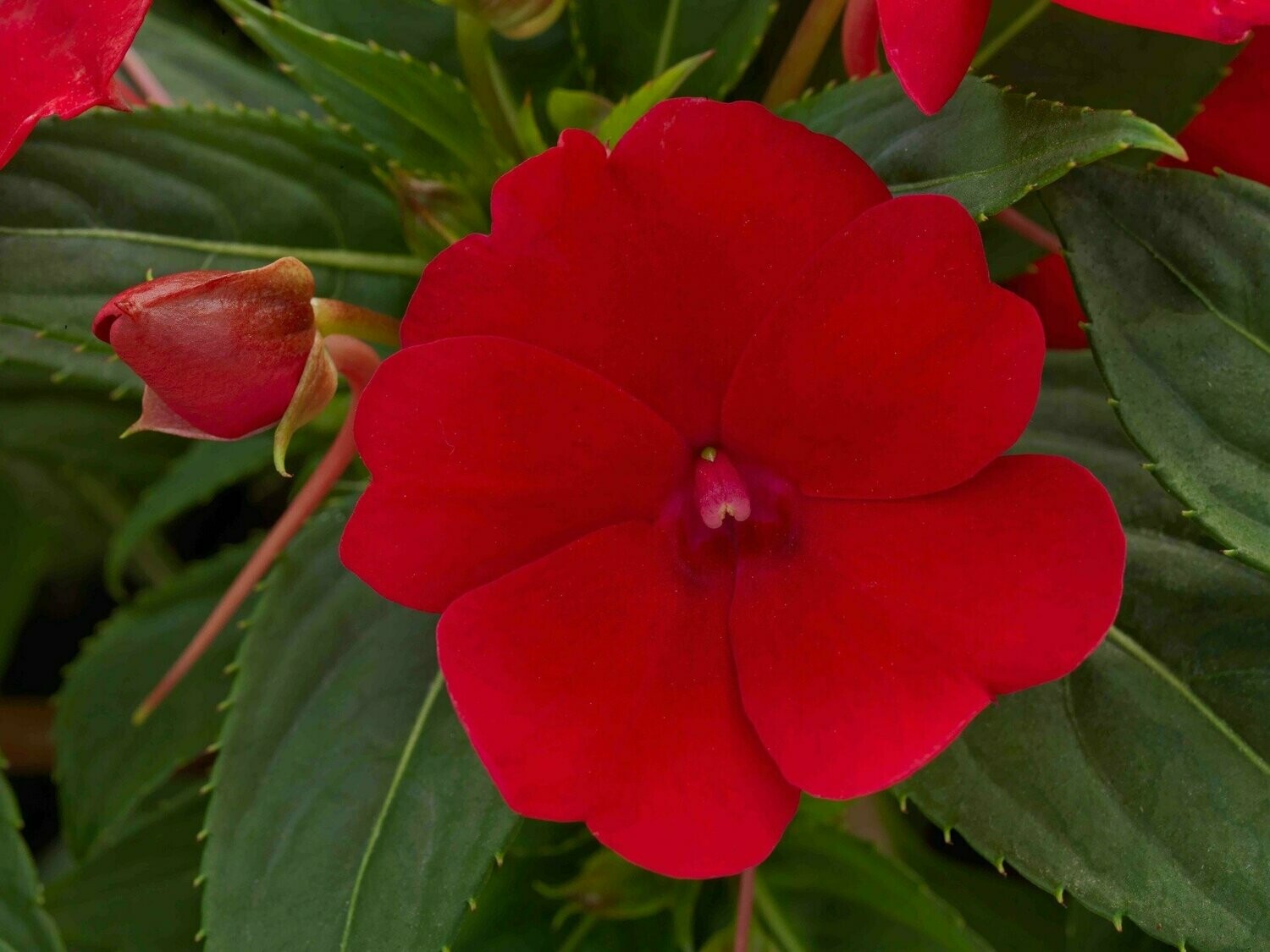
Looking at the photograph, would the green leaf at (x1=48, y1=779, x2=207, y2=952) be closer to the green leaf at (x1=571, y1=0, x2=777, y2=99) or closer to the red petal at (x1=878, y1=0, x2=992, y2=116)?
the green leaf at (x1=571, y1=0, x2=777, y2=99)

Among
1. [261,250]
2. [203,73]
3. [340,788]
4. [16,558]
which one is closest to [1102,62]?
[261,250]

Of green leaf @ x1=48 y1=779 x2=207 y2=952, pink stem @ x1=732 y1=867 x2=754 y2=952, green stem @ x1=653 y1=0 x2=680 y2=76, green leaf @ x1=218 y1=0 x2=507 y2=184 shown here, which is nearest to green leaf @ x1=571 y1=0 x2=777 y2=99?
green stem @ x1=653 y1=0 x2=680 y2=76

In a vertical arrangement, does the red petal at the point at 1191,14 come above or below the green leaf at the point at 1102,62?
above

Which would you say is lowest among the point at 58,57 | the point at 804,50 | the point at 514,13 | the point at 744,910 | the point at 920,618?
the point at 744,910

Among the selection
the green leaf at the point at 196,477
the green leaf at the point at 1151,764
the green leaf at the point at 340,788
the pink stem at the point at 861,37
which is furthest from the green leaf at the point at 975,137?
the green leaf at the point at 196,477

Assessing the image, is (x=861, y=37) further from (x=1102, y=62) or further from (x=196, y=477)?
(x=196, y=477)

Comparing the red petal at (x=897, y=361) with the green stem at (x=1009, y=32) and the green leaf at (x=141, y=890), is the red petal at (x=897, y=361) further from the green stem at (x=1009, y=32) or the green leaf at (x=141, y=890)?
the green leaf at (x=141, y=890)

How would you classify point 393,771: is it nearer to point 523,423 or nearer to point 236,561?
point 523,423
